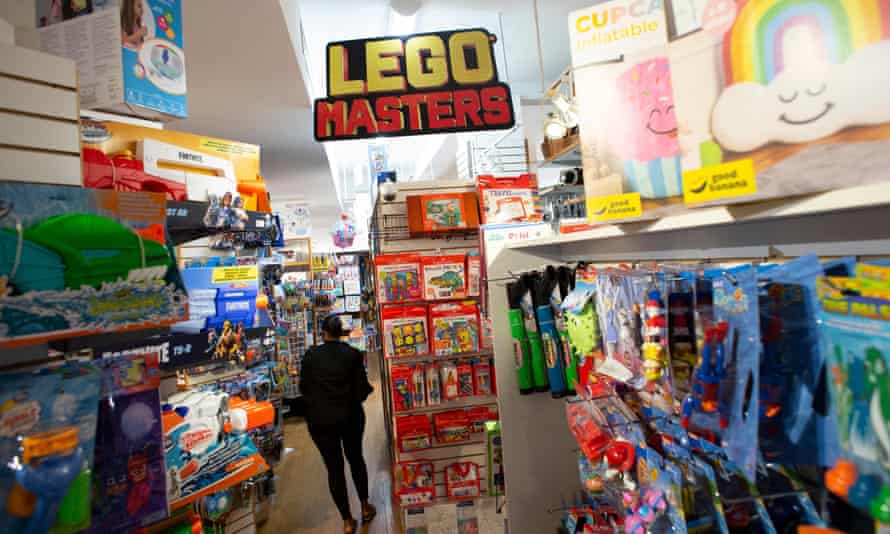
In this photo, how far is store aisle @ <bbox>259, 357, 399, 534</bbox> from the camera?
3648mm

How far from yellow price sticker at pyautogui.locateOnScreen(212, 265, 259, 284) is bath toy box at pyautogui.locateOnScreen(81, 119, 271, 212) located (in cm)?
32

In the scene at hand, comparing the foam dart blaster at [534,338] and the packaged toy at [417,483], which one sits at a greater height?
the foam dart blaster at [534,338]

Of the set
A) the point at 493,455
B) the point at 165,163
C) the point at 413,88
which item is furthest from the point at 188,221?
the point at 413,88

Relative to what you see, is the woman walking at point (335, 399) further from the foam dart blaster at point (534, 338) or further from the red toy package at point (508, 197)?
the foam dart blaster at point (534, 338)

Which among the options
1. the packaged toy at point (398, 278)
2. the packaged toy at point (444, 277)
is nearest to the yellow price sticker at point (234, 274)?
the packaged toy at point (398, 278)

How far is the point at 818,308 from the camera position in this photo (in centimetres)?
68

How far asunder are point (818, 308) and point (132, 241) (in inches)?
48.5

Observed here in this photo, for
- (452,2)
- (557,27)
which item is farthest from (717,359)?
(557,27)

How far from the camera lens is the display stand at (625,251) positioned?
2.50 feet

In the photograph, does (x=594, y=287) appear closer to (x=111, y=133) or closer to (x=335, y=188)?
(x=111, y=133)

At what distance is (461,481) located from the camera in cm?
332

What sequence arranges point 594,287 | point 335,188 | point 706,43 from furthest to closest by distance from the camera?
point 335,188, point 594,287, point 706,43

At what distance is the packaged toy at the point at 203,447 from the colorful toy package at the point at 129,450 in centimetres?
57

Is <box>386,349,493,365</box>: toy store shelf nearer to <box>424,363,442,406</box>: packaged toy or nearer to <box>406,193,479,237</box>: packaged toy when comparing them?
<box>424,363,442,406</box>: packaged toy
